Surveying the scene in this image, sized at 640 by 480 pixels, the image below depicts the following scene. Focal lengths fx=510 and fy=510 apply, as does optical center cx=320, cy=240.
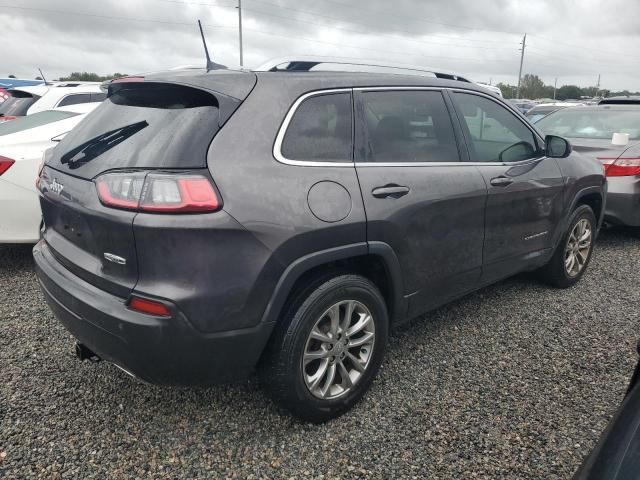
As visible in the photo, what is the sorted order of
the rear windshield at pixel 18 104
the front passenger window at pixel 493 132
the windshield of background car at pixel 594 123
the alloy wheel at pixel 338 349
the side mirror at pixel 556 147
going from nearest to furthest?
1. the alloy wheel at pixel 338 349
2. the front passenger window at pixel 493 132
3. the side mirror at pixel 556 147
4. the windshield of background car at pixel 594 123
5. the rear windshield at pixel 18 104

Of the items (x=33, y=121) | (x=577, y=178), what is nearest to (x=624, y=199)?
(x=577, y=178)

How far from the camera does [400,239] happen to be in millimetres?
2588

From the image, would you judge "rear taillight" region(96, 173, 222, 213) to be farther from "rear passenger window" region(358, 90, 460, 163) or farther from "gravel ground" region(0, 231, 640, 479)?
"gravel ground" region(0, 231, 640, 479)

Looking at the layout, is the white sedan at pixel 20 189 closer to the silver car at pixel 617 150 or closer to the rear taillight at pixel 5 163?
the rear taillight at pixel 5 163

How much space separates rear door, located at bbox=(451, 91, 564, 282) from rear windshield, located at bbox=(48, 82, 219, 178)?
1.69 meters

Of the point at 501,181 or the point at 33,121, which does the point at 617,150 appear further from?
the point at 33,121

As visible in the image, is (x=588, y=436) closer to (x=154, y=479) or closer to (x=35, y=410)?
(x=154, y=479)

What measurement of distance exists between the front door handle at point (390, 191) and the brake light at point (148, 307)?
3.61 ft

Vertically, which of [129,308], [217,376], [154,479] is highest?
[129,308]

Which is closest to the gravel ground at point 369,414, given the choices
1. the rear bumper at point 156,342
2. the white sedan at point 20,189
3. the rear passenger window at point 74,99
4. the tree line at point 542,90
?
the rear bumper at point 156,342

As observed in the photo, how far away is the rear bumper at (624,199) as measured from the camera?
5195 mm

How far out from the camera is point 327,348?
244 cm

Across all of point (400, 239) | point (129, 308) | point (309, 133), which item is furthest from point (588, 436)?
point (129, 308)

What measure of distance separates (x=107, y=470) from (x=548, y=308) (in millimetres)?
3205
